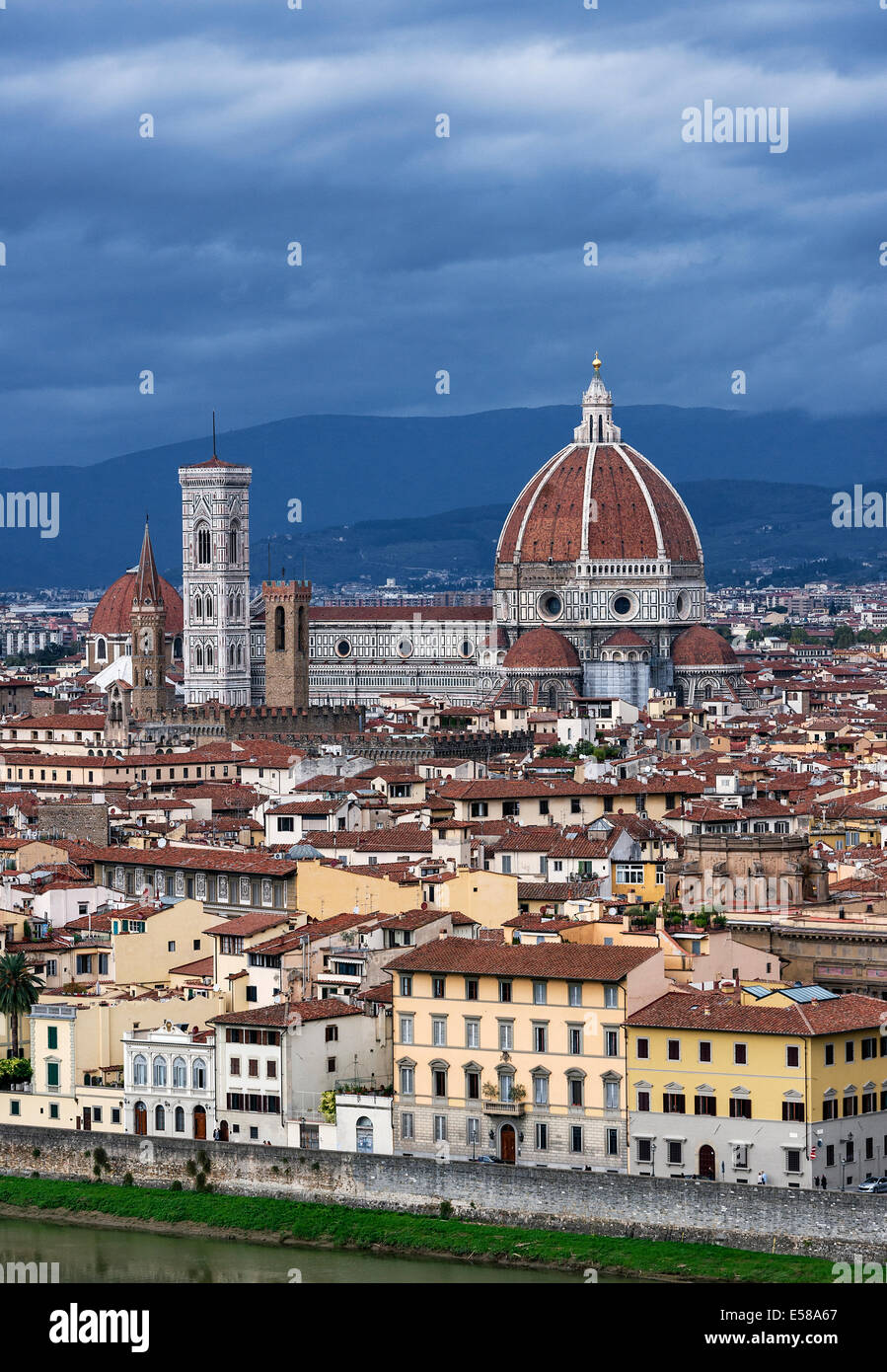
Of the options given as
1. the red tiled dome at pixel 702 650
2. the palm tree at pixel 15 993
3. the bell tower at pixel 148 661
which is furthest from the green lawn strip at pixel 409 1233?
the red tiled dome at pixel 702 650

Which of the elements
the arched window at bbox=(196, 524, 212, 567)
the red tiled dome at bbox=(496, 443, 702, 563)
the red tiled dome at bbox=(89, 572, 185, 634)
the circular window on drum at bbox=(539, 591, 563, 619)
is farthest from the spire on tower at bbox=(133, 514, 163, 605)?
the red tiled dome at bbox=(89, 572, 185, 634)

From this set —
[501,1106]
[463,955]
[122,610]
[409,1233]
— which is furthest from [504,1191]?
[122,610]

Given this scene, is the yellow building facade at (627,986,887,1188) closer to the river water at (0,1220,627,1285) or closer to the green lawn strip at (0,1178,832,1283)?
→ the green lawn strip at (0,1178,832,1283)

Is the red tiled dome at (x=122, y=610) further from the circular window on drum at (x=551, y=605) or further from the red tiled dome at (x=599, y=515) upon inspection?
the circular window on drum at (x=551, y=605)

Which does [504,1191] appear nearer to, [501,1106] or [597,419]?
[501,1106]

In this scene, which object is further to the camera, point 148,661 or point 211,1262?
point 148,661
